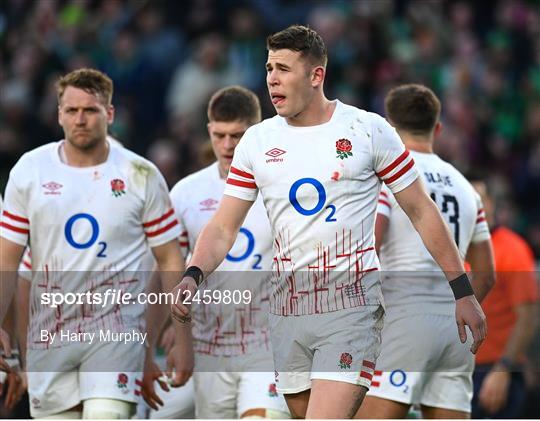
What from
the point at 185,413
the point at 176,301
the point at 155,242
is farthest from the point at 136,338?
the point at 176,301

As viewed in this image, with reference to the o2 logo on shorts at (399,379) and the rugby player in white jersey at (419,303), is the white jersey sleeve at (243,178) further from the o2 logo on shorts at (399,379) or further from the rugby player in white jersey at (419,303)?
the o2 logo on shorts at (399,379)

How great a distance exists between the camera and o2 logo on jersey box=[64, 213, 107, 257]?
8.52 m

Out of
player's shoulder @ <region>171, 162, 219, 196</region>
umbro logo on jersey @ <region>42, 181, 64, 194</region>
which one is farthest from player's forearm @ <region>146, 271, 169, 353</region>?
umbro logo on jersey @ <region>42, 181, 64, 194</region>

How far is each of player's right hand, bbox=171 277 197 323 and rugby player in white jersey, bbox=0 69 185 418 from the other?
1691 millimetres

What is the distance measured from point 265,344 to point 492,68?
850cm

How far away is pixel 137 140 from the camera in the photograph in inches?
627

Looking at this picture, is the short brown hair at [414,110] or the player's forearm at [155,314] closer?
the short brown hair at [414,110]

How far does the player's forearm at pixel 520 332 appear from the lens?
10641 millimetres

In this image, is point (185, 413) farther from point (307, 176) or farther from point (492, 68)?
point (492, 68)

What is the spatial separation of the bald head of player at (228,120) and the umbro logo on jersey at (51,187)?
1191 mm

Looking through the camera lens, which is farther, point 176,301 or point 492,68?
point 492,68

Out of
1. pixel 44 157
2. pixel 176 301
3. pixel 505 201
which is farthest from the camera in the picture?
pixel 505 201

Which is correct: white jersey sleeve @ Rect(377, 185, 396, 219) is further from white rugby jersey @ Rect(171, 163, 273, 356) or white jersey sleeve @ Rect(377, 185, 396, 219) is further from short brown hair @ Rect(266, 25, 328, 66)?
short brown hair @ Rect(266, 25, 328, 66)

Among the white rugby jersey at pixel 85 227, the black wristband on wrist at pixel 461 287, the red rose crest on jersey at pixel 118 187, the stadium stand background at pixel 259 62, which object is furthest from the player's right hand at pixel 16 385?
the stadium stand background at pixel 259 62
